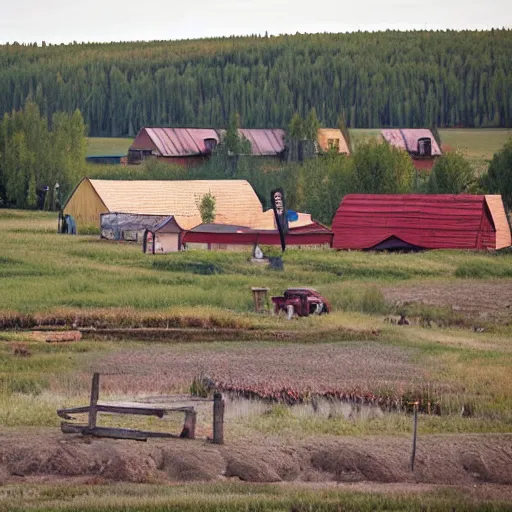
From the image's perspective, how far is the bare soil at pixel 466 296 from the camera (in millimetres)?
38344

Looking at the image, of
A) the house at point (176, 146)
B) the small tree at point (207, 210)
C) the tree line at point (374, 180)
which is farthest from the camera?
the house at point (176, 146)

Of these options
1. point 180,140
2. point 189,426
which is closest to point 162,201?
point 180,140

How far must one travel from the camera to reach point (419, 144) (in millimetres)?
93000

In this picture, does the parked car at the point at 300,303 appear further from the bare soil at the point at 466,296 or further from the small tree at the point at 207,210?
the small tree at the point at 207,210

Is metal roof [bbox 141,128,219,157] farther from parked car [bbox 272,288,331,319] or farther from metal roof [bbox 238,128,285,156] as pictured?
parked car [bbox 272,288,331,319]

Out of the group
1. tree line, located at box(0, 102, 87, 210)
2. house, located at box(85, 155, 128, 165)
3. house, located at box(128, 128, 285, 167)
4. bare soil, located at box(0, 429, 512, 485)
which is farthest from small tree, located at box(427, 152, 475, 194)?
bare soil, located at box(0, 429, 512, 485)

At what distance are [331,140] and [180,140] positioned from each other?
9149 millimetres

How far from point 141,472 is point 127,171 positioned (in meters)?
60.0

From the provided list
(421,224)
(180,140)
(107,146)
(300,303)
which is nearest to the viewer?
(300,303)

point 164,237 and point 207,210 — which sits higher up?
point 207,210

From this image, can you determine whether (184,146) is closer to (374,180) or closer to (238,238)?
(374,180)

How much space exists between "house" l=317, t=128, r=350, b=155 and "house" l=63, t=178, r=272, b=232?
26242 mm

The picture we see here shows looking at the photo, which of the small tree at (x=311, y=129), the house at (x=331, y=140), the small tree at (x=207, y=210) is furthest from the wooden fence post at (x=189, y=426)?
the small tree at (x=311, y=129)

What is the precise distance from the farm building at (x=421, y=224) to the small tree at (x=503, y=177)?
8598mm
